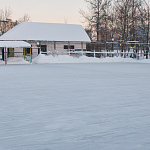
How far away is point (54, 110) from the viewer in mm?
5352

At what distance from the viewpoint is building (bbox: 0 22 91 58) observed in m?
37.2

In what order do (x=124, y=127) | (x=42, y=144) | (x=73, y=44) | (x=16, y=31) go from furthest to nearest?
(x=73, y=44), (x=16, y=31), (x=124, y=127), (x=42, y=144)

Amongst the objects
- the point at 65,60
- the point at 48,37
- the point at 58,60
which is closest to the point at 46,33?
the point at 48,37

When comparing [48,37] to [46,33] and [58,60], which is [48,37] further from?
[58,60]

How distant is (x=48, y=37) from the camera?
3788 cm

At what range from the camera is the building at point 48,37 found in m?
37.2

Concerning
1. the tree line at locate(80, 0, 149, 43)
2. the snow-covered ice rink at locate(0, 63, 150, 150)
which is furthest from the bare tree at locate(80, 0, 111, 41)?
the snow-covered ice rink at locate(0, 63, 150, 150)

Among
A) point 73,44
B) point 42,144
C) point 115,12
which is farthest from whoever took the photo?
point 115,12

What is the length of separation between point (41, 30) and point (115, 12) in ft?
50.5

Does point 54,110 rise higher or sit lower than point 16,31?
lower

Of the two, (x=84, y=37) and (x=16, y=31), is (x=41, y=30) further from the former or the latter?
(x=84, y=37)

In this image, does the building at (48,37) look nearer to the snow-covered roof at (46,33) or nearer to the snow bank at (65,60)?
the snow-covered roof at (46,33)

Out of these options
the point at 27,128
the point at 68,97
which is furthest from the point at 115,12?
the point at 27,128

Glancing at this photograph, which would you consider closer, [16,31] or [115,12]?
[16,31]
